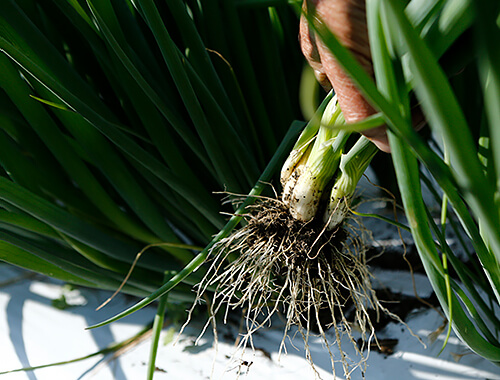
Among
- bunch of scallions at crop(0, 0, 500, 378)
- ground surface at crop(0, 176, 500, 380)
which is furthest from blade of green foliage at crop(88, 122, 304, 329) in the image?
ground surface at crop(0, 176, 500, 380)

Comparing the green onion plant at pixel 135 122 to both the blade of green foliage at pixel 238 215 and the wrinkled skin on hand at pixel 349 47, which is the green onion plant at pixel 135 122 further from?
the wrinkled skin on hand at pixel 349 47

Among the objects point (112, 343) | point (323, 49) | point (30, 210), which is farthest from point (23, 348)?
point (323, 49)

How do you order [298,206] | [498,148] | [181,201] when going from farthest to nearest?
[181,201] → [298,206] → [498,148]

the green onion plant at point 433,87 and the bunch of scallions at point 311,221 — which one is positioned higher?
the green onion plant at point 433,87

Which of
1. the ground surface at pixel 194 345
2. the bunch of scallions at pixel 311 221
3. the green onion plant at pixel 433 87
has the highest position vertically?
the green onion plant at pixel 433 87

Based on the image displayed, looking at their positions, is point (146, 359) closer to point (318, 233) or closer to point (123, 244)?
point (123, 244)

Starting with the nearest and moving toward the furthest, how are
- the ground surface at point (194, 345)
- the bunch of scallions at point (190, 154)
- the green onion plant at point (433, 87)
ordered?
the green onion plant at point (433, 87)
the bunch of scallions at point (190, 154)
the ground surface at point (194, 345)

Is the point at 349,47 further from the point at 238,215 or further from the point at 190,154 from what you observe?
the point at 190,154

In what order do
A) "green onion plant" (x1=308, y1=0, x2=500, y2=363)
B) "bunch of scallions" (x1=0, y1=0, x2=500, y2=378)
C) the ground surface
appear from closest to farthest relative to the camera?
1. "green onion plant" (x1=308, y1=0, x2=500, y2=363)
2. "bunch of scallions" (x1=0, y1=0, x2=500, y2=378)
3. the ground surface

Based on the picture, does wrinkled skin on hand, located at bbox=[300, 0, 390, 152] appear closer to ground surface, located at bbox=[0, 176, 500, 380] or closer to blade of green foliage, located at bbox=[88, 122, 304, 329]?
blade of green foliage, located at bbox=[88, 122, 304, 329]

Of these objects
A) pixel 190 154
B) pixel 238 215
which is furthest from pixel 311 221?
pixel 190 154

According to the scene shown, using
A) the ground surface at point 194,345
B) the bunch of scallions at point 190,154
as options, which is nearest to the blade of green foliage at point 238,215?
the bunch of scallions at point 190,154
